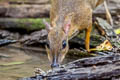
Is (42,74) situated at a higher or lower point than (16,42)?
lower

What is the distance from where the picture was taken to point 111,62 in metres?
3.88

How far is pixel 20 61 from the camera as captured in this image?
19.6ft

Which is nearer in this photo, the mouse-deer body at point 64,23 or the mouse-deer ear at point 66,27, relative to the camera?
the mouse-deer body at point 64,23

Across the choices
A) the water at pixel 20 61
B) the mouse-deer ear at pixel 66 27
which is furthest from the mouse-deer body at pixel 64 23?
the water at pixel 20 61

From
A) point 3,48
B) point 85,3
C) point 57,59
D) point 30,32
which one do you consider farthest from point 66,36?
point 30,32

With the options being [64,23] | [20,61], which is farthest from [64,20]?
[20,61]

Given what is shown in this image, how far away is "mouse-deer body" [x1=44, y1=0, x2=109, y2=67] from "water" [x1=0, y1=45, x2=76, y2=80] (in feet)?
1.81

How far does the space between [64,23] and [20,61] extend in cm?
147

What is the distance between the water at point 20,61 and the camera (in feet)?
16.0

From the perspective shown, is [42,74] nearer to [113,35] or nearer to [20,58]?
[20,58]

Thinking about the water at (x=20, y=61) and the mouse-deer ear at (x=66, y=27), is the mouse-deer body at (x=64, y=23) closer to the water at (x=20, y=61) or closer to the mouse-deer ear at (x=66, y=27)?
the mouse-deer ear at (x=66, y=27)

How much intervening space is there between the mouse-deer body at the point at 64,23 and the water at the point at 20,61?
1.81ft

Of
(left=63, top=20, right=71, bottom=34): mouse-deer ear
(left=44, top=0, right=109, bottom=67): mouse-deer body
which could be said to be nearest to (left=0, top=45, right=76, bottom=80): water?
(left=44, top=0, right=109, bottom=67): mouse-deer body

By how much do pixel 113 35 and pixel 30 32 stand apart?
99.8 inches
